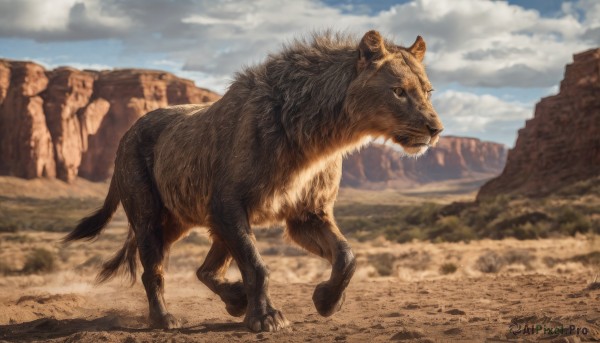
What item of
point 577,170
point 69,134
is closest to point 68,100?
point 69,134

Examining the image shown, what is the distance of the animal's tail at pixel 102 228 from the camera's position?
27.2 ft

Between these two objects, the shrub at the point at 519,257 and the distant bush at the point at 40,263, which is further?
the distant bush at the point at 40,263

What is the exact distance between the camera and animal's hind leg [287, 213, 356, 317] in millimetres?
5934

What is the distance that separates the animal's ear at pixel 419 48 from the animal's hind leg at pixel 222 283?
8.92 feet

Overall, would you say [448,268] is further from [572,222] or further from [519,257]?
[572,222]

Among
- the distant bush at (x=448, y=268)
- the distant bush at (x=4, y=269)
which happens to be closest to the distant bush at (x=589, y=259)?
the distant bush at (x=448, y=268)

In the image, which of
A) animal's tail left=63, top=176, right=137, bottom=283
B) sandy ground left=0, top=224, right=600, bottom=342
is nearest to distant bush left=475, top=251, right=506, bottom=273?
sandy ground left=0, top=224, right=600, bottom=342

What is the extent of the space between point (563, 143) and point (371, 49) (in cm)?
4991

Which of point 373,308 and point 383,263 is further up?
point 373,308

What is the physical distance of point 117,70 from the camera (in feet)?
391

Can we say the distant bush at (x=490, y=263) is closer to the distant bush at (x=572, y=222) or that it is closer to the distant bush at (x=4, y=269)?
the distant bush at (x=572, y=222)

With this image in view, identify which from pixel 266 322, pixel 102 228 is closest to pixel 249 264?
pixel 266 322

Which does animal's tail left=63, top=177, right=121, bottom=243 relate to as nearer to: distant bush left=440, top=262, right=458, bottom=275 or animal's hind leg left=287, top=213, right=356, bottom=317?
animal's hind leg left=287, top=213, right=356, bottom=317

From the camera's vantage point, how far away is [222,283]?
6645 millimetres
